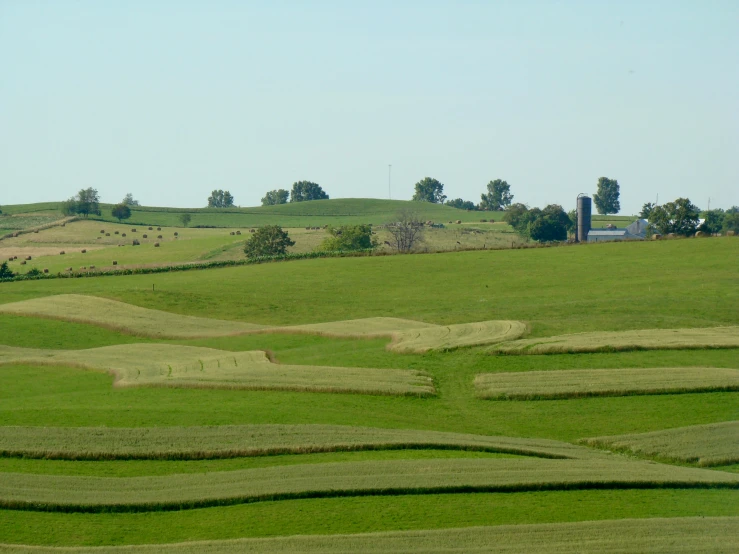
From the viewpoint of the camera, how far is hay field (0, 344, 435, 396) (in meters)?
43.8

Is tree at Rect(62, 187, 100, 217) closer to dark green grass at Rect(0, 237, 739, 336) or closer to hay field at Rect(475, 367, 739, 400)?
dark green grass at Rect(0, 237, 739, 336)

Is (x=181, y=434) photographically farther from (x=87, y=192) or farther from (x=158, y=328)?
(x=87, y=192)

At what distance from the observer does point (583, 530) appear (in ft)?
82.3

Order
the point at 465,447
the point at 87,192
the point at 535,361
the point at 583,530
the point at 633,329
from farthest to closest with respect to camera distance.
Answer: the point at 87,192 < the point at 633,329 < the point at 535,361 < the point at 465,447 < the point at 583,530

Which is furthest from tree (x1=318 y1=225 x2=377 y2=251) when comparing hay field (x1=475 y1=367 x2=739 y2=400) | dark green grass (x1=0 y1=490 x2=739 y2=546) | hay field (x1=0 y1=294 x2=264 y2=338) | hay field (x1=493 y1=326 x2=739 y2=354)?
dark green grass (x1=0 y1=490 x2=739 y2=546)

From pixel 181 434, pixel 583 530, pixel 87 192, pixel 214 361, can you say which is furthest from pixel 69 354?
pixel 87 192

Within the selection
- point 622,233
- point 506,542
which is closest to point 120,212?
point 622,233

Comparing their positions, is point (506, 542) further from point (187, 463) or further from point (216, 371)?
point (216, 371)

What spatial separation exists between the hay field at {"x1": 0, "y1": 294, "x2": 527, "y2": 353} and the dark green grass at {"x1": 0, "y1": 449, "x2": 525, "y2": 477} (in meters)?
20.2

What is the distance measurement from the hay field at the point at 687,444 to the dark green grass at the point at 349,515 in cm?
530

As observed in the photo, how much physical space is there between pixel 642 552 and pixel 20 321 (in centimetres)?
5342

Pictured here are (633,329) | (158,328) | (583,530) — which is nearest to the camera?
(583,530)

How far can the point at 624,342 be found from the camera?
52594 mm

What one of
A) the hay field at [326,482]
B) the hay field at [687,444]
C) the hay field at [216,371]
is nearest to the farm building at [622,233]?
the hay field at [216,371]
